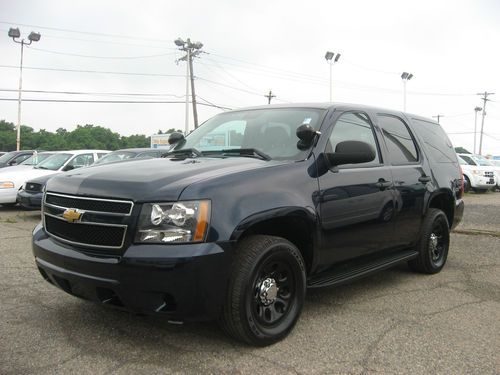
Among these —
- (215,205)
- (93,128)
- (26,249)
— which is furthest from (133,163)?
(93,128)

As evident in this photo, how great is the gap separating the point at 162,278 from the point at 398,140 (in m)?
3.18

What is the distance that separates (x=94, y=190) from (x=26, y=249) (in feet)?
12.9

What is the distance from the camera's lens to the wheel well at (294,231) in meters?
3.45

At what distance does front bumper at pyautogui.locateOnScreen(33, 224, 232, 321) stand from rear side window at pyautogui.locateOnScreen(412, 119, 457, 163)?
11.4 feet

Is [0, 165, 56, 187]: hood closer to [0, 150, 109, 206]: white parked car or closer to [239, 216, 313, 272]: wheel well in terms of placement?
[0, 150, 109, 206]: white parked car

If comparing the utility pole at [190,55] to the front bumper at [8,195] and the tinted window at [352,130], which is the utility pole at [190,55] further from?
the tinted window at [352,130]

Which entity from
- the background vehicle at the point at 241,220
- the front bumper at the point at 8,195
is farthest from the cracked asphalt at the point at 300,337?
the front bumper at the point at 8,195

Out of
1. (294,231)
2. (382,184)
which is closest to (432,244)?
(382,184)

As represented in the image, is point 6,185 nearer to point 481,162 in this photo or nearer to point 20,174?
point 20,174

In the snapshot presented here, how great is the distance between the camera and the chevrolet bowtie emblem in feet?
10.3

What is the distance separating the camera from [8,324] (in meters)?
3.63

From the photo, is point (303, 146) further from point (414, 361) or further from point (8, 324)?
point (8, 324)

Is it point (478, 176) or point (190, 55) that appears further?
point (190, 55)

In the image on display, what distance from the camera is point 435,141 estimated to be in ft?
19.1
